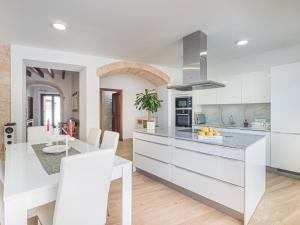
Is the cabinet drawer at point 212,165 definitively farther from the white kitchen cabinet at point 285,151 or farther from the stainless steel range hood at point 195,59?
the white kitchen cabinet at point 285,151

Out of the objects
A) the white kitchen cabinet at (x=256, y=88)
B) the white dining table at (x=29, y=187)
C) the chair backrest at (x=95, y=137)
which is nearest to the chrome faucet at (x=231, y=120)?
the white kitchen cabinet at (x=256, y=88)

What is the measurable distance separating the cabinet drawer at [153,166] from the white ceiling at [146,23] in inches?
82.5

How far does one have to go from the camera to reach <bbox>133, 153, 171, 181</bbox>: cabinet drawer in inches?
111

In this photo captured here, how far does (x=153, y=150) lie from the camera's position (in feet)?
10.1

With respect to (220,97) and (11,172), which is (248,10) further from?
(11,172)

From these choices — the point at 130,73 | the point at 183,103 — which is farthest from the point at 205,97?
the point at 130,73

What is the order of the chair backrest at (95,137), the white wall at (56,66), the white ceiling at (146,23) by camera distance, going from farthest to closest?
1. the white wall at (56,66)
2. the chair backrest at (95,137)
3. the white ceiling at (146,23)

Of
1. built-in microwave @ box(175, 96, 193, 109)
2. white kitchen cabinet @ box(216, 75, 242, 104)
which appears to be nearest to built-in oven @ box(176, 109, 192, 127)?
built-in microwave @ box(175, 96, 193, 109)

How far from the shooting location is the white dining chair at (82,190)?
110 cm

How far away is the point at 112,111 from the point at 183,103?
3.73 m

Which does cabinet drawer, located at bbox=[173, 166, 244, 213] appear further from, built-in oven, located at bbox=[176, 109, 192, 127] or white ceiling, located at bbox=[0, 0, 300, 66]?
built-in oven, located at bbox=[176, 109, 192, 127]

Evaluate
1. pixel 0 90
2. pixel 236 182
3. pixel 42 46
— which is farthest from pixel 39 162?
pixel 42 46

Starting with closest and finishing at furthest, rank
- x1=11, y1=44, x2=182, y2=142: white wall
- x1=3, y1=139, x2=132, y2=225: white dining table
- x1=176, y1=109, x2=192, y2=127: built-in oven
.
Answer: x1=3, y1=139, x2=132, y2=225: white dining table → x1=11, y1=44, x2=182, y2=142: white wall → x1=176, y1=109, x2=192, y2=127: built-in oven

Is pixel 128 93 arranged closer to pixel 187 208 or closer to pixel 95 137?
pixel 95 137
